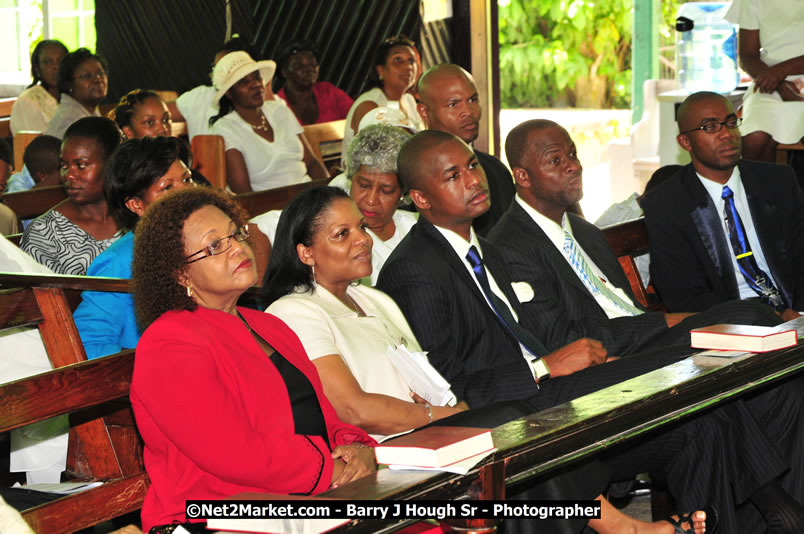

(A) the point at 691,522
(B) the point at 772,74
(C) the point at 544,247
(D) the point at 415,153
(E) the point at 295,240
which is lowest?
(A) the point at 691,522

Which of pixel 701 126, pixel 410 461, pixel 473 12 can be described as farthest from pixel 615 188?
pixel 410 461

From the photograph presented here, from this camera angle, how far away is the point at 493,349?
305 cm

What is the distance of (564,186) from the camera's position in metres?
3.52

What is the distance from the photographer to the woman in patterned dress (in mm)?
3680

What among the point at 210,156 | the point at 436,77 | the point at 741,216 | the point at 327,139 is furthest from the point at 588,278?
the point at 327,139

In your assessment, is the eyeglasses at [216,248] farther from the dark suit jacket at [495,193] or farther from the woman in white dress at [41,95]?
the woman in white dress at [41,95]

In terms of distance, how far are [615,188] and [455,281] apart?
21.1 feet

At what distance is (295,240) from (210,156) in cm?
223

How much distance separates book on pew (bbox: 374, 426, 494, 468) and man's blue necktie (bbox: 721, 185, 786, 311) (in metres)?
2.54

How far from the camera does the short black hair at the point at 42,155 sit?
17.5 ft

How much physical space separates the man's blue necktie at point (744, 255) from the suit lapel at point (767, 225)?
0.04 meters

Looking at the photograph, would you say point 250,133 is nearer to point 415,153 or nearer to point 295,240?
point 415,153

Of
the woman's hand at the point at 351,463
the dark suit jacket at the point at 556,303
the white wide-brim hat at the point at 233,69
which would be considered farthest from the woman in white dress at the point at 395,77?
the woman's hand at the point at 351,463

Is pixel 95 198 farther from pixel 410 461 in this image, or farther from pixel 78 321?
pixel 410 461
